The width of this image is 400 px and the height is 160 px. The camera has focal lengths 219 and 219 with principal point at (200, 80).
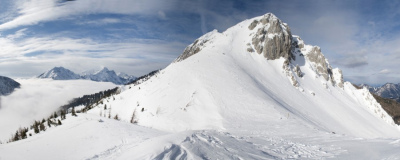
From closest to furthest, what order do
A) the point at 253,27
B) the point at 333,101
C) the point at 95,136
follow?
1. the point at 95,136
2. the point at 333,101
3. the point at 253,27

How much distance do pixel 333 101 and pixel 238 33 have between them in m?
30.5

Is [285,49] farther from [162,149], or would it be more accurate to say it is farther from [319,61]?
[162,149]

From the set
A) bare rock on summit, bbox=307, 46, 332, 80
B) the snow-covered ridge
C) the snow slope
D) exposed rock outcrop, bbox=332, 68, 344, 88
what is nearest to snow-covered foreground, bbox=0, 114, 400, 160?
the snow slope

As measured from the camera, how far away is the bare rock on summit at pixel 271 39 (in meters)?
56.2

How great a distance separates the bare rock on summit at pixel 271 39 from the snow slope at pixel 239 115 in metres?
0.29

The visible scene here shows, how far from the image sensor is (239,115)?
80.7 ft

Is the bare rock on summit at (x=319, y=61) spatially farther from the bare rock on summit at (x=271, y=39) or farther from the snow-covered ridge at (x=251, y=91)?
the bare rock on summit at (x=271, y=39)

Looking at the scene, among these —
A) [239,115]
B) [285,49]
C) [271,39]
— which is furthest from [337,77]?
[239,115]

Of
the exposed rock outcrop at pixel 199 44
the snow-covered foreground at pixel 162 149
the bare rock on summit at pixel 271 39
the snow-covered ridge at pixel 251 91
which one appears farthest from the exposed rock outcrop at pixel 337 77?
the snow-covered foreground at pixel 162 149

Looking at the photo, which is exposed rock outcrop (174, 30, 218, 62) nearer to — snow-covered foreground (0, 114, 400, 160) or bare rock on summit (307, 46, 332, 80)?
bare rock on summit (307, 46, 332, 80)

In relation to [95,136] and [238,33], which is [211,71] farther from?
[238,33]

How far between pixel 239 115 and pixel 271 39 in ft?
127

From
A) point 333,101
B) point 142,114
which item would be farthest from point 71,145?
point 333,101

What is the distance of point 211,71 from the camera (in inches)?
1433
